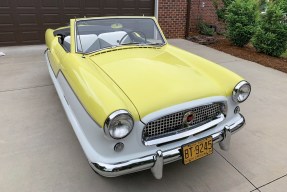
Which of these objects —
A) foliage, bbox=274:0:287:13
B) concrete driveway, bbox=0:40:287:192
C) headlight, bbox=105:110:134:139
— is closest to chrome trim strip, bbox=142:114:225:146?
headlight, bbox=105:110:134:139

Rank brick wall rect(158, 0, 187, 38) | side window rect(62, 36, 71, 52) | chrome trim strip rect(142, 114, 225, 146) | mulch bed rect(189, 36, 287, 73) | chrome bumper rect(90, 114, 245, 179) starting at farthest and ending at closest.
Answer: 1. brick wall rect(158, 0, 187, 38)
2. mulch bed rect(189, 36, 287, 73)
3. side window rect(62, 36, 71, 52)
4. chrome trim strip rect(142, 114, 225, 146)
5. chrome bumper rect(90, 114, 245, 179)

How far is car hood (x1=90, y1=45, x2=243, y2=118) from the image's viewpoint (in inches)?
83.8

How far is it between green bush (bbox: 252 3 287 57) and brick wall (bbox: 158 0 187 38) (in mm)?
2783

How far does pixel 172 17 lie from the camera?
8.94 metres

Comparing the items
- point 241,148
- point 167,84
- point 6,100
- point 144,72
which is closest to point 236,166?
point 241,148

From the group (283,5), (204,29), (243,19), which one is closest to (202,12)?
(204,29)

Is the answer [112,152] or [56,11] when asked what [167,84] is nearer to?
[112,152]

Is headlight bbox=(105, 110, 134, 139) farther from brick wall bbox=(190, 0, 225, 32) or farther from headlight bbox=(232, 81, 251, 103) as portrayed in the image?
brick wall bbox=(190, 0, 225, 32)

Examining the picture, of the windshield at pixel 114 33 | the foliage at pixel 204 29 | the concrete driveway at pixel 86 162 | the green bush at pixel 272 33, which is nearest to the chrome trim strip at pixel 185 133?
the concrete driveway at pixel 86 162

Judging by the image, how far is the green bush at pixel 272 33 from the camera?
6.96 meters

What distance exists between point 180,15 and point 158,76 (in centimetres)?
722

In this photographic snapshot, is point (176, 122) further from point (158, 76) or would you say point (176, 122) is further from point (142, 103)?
point (158, 76)

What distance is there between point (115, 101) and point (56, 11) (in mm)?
6561

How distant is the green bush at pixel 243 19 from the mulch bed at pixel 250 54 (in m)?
0.42
